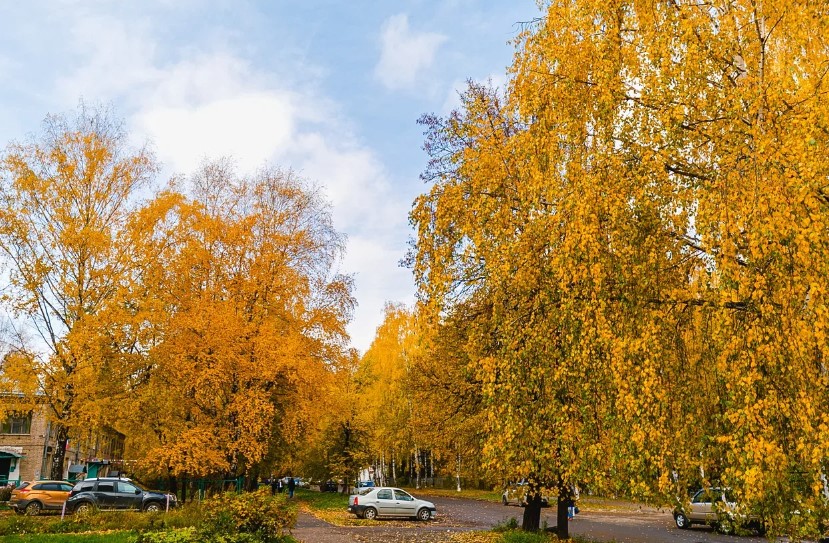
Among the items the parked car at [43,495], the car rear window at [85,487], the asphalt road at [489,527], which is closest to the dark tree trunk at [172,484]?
the car rear window at [85,487]

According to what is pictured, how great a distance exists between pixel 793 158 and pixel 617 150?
227cm

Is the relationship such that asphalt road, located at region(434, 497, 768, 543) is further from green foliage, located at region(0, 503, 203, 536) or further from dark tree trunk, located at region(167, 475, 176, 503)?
dark tree trunk, located at region(167, 475, 176, 503)

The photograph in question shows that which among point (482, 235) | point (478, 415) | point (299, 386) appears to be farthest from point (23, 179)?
point (482, 235)

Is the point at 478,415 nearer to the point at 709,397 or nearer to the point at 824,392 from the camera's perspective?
the point at 709,397

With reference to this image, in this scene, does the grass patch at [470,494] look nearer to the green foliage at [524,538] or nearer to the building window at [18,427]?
the green foliage at [524,538]

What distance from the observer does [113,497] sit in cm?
2531

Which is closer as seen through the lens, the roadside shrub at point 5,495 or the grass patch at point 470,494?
the roadside shrub at point 5,495

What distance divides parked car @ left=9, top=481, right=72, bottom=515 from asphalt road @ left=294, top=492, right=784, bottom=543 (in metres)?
10.1

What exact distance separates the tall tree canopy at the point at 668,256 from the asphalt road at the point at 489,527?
11.3m

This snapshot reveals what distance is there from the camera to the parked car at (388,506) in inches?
1079

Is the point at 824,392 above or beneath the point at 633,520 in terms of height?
above

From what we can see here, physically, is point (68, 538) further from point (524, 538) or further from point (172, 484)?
point (172, 484)

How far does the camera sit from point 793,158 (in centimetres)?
592

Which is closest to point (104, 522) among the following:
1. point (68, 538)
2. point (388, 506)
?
point (68, 538)
